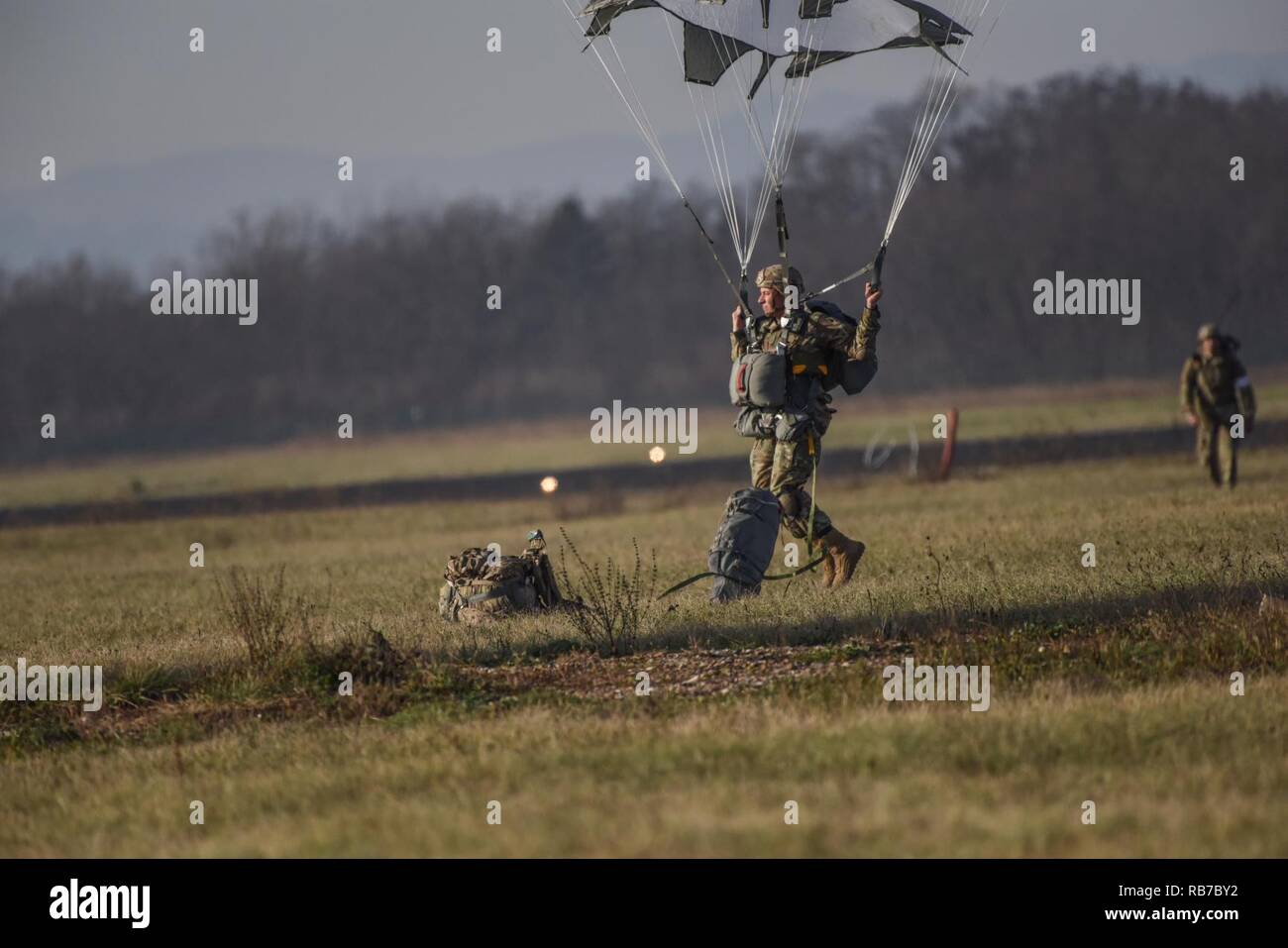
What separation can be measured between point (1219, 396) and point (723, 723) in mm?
13743

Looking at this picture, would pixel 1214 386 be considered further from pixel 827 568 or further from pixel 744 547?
pixel 744 547

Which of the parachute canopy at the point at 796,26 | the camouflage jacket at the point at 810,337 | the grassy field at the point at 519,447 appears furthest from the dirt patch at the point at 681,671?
the grassy field at the point at 519,447

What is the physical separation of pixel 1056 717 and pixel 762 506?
14.3ft

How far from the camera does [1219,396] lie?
2058 cm

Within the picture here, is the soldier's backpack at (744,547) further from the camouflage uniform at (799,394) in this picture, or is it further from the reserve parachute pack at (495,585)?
the reserve parachute pack at (495,585)

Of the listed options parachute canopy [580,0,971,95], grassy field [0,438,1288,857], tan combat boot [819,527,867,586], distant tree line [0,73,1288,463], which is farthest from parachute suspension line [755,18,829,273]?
distant tree line [0,73,1288,463]

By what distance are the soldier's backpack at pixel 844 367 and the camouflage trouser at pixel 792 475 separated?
49 cm

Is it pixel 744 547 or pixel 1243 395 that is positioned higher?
pixel 1243 395

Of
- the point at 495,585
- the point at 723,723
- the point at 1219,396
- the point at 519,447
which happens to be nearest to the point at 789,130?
the point at 495,585

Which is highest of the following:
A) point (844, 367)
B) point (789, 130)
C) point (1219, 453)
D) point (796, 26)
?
point (796, 26)

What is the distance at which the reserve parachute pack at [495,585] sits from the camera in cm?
1289

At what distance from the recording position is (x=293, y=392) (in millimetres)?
91250
